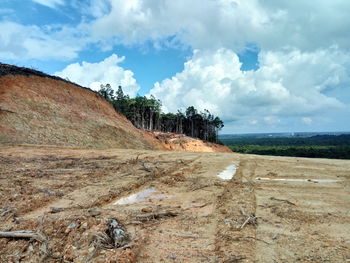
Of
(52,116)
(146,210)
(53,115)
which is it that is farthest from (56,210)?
(53,115)

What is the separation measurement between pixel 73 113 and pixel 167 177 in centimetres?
1938

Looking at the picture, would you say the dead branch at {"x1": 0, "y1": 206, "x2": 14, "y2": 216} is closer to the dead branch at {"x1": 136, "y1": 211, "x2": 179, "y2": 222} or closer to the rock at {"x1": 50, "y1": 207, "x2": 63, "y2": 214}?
the rock at {"x1": 50, "y1": 207, "x2": 63, "y2": 214}

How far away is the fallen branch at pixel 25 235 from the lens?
3.99 meters

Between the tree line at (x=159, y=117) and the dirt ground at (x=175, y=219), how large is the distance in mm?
50926

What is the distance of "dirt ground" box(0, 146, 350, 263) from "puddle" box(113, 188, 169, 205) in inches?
3.9

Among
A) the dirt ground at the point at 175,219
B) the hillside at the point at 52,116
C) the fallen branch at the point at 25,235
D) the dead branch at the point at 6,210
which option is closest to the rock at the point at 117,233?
the dirt ground at the point at 175,219

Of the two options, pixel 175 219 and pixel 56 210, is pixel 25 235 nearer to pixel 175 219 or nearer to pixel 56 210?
pixel 56 210

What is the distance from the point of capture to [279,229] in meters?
4.30

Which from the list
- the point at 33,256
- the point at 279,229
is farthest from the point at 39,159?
the point at 279,229

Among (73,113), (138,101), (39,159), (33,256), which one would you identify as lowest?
(33,256)

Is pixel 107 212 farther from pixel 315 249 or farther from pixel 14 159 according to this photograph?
pixel 14 159

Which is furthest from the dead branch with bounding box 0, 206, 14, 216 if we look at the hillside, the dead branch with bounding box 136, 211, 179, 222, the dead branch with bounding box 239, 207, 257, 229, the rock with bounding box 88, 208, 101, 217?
the hillside

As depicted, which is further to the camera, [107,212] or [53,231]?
[107,212]

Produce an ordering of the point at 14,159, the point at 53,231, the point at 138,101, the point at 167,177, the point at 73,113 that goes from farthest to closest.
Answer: the point at 138,101 → the point at 73,113 → the point at 14,159 → the point at 167,177 → the point at 53,231
